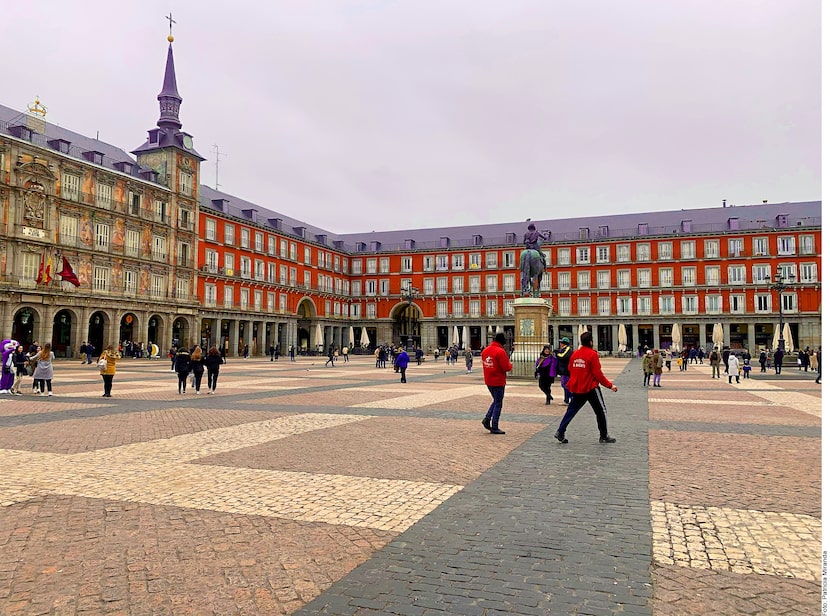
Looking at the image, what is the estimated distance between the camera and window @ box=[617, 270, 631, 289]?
66.0 metres

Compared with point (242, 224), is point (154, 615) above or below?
below

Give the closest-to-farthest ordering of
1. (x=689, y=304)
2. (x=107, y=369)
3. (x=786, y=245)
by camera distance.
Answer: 1. (x=107, y=369)
2. (x=786, y=245)
3. (x=689, y=304)

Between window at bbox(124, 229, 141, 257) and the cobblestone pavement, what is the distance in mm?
39342

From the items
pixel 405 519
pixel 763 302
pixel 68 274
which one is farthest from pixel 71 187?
pixel 763 302

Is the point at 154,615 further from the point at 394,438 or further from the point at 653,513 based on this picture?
the point at 394,438

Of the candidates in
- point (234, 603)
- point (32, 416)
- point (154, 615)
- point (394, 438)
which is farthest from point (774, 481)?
point (32, 416)

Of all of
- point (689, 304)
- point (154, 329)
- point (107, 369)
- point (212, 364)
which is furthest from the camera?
point (689, 304)

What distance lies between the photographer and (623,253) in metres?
66.4

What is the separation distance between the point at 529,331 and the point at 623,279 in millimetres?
46471

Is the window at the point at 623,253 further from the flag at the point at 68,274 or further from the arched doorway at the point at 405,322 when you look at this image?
the flag at the point at 68,274

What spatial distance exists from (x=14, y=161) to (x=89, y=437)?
121ft

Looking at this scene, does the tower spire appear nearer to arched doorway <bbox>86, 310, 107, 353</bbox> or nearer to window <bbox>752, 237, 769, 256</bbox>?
arched doorway <bbox>86, 310, 107, 353</bbox>

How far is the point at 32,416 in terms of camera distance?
11.6 m

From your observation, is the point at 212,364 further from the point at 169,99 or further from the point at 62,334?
the point at 169,99
